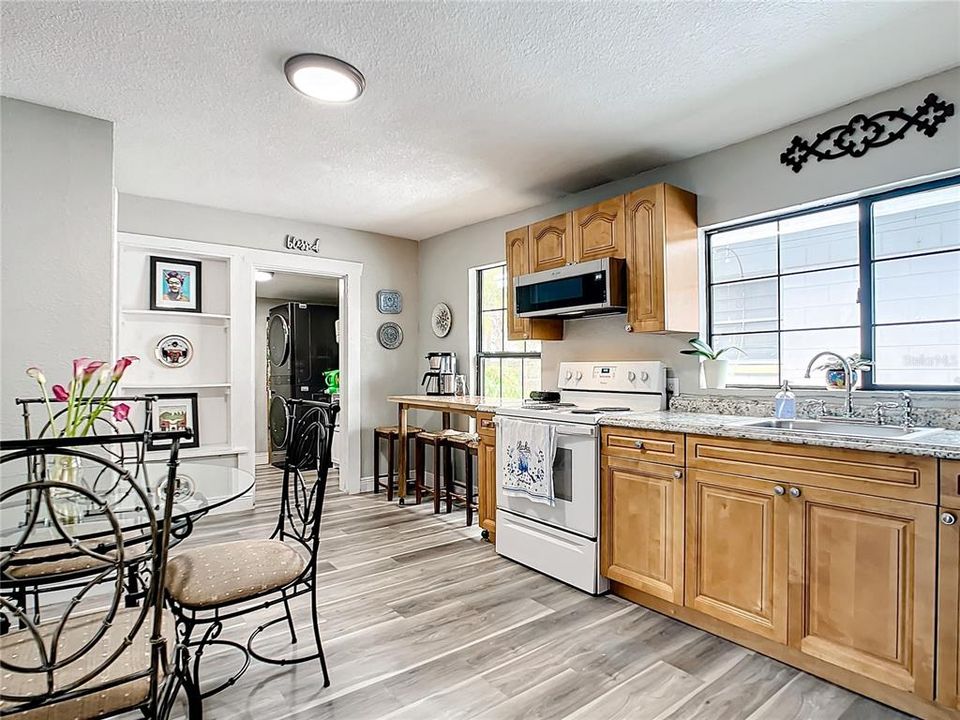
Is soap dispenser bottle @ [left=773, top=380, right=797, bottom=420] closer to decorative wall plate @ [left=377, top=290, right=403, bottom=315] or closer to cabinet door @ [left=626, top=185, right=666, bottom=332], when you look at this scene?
cabinet door @ [left=626, top=185, right=666, bottom=332]

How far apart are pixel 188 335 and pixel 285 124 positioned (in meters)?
2.34

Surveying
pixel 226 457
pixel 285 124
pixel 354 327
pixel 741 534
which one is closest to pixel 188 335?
pixel 226 457

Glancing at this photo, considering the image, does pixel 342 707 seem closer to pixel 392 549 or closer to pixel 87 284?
pixel 392 549

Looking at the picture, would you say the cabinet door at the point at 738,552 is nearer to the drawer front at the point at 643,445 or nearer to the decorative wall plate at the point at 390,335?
the drawer front at the point at 643,445

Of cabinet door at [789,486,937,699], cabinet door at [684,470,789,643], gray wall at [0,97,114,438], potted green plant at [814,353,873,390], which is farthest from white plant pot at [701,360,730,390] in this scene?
gray wall at [0,97,114,438]

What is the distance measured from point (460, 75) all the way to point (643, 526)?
2268mm

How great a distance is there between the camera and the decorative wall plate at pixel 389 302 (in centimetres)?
531

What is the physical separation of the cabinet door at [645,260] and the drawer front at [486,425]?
3.58ft

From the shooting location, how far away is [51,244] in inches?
108

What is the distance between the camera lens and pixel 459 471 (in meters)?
5.11

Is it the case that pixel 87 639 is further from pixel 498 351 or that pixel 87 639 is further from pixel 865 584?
pixel 498 351

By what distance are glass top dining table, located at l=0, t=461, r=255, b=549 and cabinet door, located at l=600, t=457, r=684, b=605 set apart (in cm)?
174

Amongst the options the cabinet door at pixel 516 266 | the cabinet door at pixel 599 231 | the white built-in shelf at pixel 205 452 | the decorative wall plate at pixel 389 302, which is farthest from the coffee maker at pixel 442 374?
the cabinet door at pixel 599 231

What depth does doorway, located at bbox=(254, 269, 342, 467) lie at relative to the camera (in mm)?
6566
